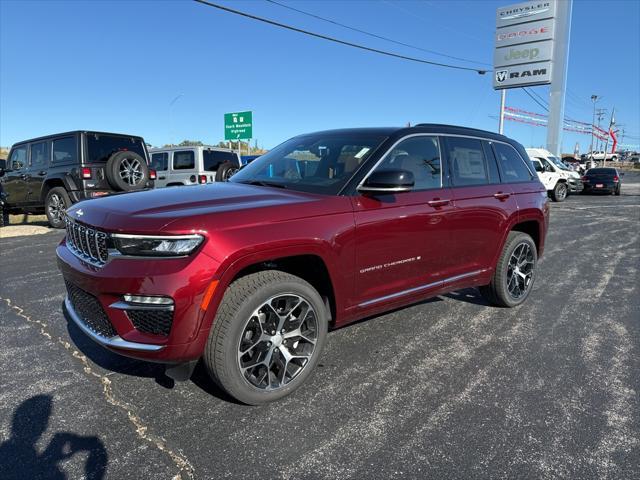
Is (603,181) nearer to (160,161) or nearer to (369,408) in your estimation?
(160,161)

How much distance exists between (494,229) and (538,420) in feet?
6.69

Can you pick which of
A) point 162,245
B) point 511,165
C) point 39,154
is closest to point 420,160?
point 511,165

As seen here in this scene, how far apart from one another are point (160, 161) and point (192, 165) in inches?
58.2

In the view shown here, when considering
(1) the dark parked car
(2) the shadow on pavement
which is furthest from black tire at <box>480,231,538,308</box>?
(1) the dark parked car

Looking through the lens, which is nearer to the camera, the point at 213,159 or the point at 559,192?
the point at 213,159

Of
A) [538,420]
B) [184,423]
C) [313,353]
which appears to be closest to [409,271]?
[313,353]

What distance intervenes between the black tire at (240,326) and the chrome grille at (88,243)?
0.76 m

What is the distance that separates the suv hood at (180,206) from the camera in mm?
2465

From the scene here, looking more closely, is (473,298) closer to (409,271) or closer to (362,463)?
(409,271)

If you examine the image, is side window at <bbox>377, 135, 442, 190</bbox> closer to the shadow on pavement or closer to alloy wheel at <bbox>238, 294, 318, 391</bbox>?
alloy wheel at <bbox>238, 294, 318, 391</bbox>

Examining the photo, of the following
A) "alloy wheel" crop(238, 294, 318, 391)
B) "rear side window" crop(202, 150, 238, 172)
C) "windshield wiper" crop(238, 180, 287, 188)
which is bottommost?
"alloy wheel" crop(238, 294, 318, 391)

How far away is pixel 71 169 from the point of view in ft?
31.3

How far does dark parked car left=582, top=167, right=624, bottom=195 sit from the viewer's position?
23.3 m

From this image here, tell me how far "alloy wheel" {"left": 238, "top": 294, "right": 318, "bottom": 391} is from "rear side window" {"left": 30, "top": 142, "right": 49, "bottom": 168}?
9647mm
